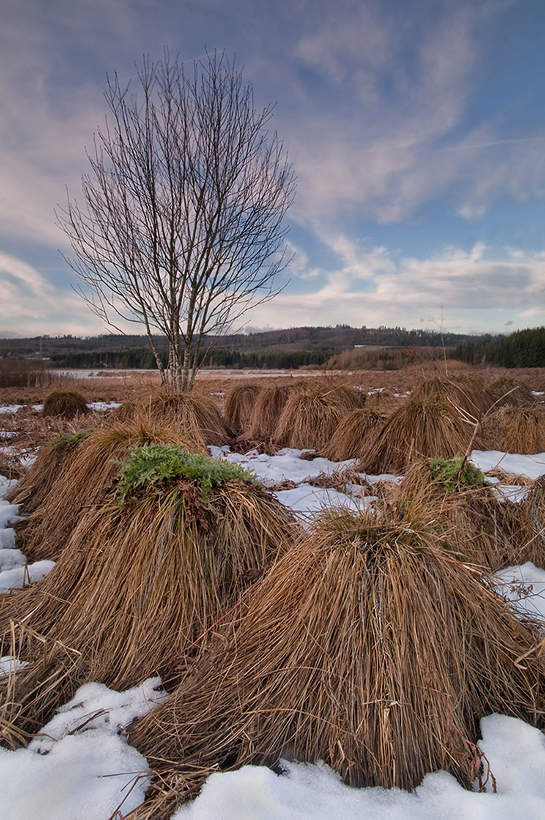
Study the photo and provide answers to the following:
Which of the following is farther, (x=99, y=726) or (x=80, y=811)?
(x=99, y=726)

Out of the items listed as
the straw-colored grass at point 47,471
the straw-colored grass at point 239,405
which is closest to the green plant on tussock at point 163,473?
the straw-colored grass at point 47,471

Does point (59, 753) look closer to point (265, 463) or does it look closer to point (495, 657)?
point (495, 657)

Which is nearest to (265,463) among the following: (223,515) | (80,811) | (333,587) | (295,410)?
(295,410)

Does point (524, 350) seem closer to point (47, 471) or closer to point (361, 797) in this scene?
point (47, 471)

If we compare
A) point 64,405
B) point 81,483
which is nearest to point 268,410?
point 64,405

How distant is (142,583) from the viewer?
6.54ft

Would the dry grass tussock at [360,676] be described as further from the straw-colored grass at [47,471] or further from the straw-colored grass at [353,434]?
the straw-colored grass at [353,434]

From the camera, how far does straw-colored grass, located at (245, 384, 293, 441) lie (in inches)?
270

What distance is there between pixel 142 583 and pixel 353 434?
374 cm

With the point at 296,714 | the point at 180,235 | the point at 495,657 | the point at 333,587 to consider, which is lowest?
the point at 296,714

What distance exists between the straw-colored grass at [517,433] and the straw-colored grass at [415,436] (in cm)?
74

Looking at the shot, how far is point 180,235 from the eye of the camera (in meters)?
6.71

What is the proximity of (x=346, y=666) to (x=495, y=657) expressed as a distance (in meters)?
0.59

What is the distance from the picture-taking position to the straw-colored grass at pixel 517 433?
17.5 feet
